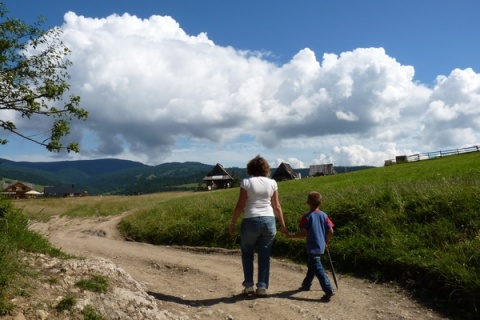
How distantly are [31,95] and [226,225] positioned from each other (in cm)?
906

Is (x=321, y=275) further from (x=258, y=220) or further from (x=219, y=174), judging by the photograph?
(x=219, y=174)

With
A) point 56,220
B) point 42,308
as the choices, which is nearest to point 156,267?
point 42,308

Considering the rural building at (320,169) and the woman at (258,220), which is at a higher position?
the rural building at (320,169)

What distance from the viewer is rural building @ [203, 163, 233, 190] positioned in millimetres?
96938

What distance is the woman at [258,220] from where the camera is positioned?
737 centimetres

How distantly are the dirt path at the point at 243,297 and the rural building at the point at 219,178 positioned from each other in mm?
84608

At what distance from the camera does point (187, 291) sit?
27.3 ft

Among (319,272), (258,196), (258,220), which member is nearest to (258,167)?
(258,196)

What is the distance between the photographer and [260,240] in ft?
24.5

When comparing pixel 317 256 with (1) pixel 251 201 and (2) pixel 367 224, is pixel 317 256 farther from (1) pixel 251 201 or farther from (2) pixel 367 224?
(2) pixel 367 224

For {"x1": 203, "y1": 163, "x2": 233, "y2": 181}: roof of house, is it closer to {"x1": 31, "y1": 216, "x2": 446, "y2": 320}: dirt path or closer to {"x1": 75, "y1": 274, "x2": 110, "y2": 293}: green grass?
{"x1": 31, "y1": 216, "x2": 446, "y2": 320}: dirt path

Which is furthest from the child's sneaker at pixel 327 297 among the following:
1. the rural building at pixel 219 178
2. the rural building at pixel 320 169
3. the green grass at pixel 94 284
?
the rural building at pixel 320 169

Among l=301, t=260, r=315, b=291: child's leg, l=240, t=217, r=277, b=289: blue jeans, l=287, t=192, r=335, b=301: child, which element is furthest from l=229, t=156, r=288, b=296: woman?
l=301, t=260, r=315, b=291: child's leg

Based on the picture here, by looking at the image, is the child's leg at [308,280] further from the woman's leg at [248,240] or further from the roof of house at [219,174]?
the roof of house at [219,174]
